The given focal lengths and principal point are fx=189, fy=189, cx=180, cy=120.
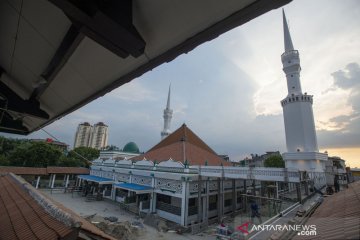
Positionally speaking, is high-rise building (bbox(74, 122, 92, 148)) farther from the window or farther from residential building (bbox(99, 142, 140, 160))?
the window

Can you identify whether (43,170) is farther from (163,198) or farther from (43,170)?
(163,198)

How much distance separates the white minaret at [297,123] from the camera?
2127cm

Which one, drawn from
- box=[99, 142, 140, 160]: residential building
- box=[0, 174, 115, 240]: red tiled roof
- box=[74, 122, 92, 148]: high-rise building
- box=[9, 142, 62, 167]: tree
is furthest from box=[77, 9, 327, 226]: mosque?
box=[74, 122, 92, 148]: high-rise building

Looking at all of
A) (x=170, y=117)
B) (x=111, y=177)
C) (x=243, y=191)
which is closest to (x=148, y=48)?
(x=243, y=191)

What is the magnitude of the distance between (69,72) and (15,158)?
35514 millimetres

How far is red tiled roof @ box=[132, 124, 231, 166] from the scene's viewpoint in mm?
18567

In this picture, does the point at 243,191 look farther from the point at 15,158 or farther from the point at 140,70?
the point at 15,158

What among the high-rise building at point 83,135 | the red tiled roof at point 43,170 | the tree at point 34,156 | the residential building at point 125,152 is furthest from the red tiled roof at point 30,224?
the high-rise building at point 83,135

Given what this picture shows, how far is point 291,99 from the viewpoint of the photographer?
79.0 ft

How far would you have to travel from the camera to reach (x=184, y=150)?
19312mm

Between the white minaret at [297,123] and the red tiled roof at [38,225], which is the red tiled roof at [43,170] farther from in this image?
the white minaret at [297,123]

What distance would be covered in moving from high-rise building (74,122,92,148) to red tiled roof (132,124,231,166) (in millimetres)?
73572

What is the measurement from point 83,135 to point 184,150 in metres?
80.1

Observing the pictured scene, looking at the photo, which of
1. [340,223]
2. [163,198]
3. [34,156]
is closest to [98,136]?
[34,156]
